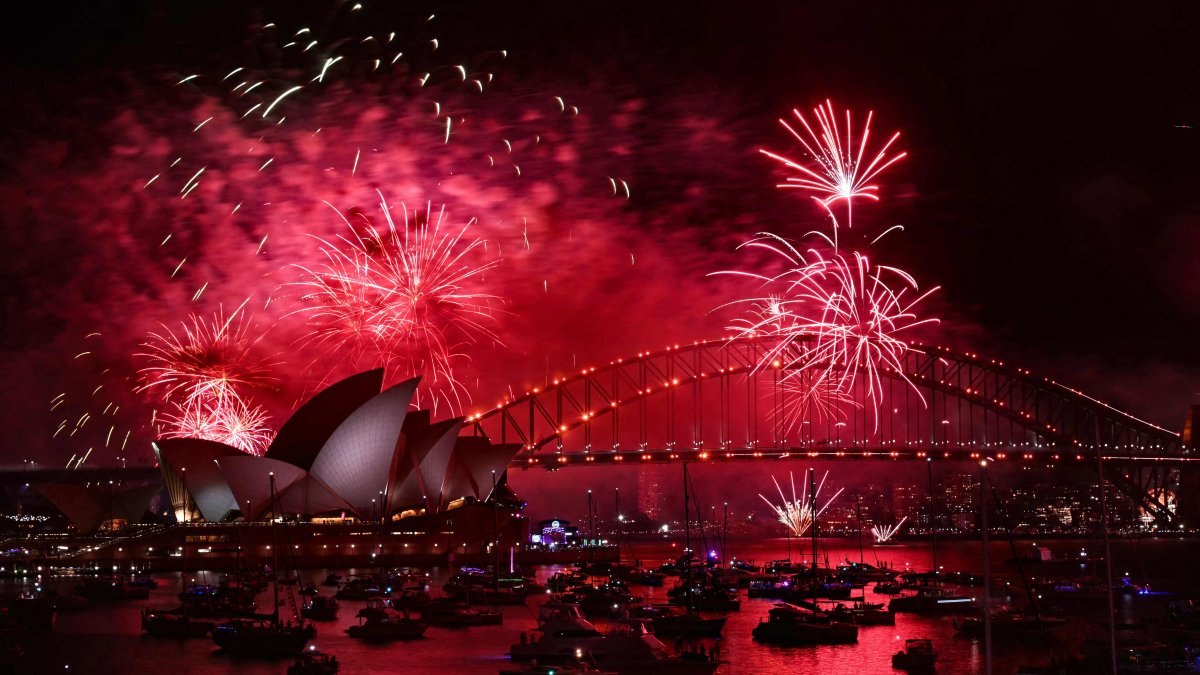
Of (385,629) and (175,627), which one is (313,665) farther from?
(175,627)

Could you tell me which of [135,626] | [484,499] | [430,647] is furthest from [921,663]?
[484,499]

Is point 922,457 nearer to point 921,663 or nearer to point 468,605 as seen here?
point 468,605

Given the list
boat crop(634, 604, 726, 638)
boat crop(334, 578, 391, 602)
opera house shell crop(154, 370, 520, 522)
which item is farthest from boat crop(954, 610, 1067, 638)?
opera house shell crop(154, 370, 520, 522)

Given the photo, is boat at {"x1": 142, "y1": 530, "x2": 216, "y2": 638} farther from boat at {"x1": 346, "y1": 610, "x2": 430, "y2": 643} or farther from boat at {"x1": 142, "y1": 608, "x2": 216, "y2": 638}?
boat at {"x1": 346, "y1": 610, "x2": 430, "y2": 643}

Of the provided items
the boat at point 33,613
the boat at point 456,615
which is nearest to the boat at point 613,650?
the boat at point 456,615

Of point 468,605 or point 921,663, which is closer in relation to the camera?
point 921,663

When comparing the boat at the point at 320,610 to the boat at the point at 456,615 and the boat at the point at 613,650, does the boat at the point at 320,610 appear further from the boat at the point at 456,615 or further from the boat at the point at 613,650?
the boat at the point at 613,650

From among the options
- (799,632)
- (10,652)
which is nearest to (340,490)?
(799,632)
